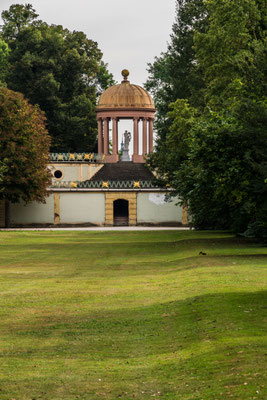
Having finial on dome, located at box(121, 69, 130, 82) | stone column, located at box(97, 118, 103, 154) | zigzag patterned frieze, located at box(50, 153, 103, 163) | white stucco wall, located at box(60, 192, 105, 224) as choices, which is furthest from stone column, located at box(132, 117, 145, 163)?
white stucco wall, located at box(60, 192, 105, 224)

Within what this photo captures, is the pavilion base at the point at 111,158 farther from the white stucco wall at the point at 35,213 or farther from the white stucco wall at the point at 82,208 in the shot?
the white stucco wall at the point at 35,213

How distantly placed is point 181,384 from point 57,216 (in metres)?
69.8

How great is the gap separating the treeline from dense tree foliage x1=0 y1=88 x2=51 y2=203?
9.94 metres

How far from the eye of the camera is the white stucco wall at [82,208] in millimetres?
81000

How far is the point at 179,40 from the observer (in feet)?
270

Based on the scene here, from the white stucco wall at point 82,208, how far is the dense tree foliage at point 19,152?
5986mm

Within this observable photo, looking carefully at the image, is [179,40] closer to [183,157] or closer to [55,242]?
[183,157]

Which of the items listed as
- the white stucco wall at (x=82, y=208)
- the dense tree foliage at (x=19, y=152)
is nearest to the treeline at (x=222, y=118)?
the white stucco wall at (x=82, y=208)

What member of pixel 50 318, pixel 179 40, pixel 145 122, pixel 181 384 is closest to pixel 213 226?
pixel 179 40

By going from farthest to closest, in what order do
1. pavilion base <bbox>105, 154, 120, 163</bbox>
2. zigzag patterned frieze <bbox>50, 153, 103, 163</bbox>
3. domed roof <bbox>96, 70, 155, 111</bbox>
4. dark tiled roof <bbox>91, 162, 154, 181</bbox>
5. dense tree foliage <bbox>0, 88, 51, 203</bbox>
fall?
domed roof <bbox>96, 70, 155, 111</bbox>, pavilion base <bbox>105, 154, 120, 163</bbox>, zigzag patterned frieze <bbox>50, 153, 103, 163</bbox>, dark tiled roof <bbox>91, 162, 154, 181</bbox>, dense tree foliage <bbox>0, 88, 51, 203</bbox>

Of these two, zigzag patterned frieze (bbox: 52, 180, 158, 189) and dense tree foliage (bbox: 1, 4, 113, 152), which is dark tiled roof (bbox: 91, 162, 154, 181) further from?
dense tree foliage (bbox: 1, 4, 113, 152)

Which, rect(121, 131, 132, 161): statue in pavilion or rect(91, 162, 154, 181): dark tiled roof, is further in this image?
rect(121, 131, 132, 161): statue in pavilion

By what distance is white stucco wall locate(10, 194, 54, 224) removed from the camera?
80875mm

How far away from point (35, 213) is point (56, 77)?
21079mm
